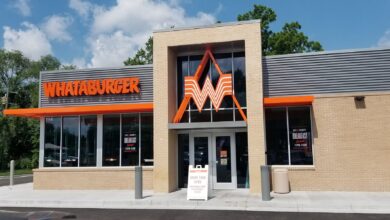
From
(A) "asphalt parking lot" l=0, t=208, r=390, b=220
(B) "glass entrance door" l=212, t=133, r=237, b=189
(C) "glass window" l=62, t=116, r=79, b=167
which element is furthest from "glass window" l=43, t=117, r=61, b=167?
(B) "glass entrance door" l=212, t=133, r=237, b=189

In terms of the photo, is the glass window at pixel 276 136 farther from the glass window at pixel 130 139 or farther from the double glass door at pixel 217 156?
the glass window at pixel 130 139

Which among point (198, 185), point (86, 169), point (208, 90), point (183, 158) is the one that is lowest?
point (198, 185)

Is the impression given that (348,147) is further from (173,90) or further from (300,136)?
(173,90)

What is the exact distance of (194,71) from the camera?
55.6ft

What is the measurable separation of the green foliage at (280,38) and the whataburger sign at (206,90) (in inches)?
920

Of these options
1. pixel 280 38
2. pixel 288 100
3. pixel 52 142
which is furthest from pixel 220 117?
pixel 280 38

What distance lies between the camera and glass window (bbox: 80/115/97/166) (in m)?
17.5

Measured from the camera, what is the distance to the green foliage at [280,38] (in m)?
38.4

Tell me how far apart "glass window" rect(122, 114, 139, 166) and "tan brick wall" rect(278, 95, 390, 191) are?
6930 millimetres

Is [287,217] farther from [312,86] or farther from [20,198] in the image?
[20,198]

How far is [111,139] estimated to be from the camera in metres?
17.5

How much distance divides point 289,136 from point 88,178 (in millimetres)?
9056

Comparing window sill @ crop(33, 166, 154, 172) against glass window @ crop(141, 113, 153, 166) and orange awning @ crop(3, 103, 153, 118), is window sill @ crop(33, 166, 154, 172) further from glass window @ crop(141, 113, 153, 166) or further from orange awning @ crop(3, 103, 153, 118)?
orange awning @ crop(3, 103, 153, 118)

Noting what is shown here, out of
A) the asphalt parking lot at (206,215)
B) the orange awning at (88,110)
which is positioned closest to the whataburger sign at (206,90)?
the orange awning at (88,110)
